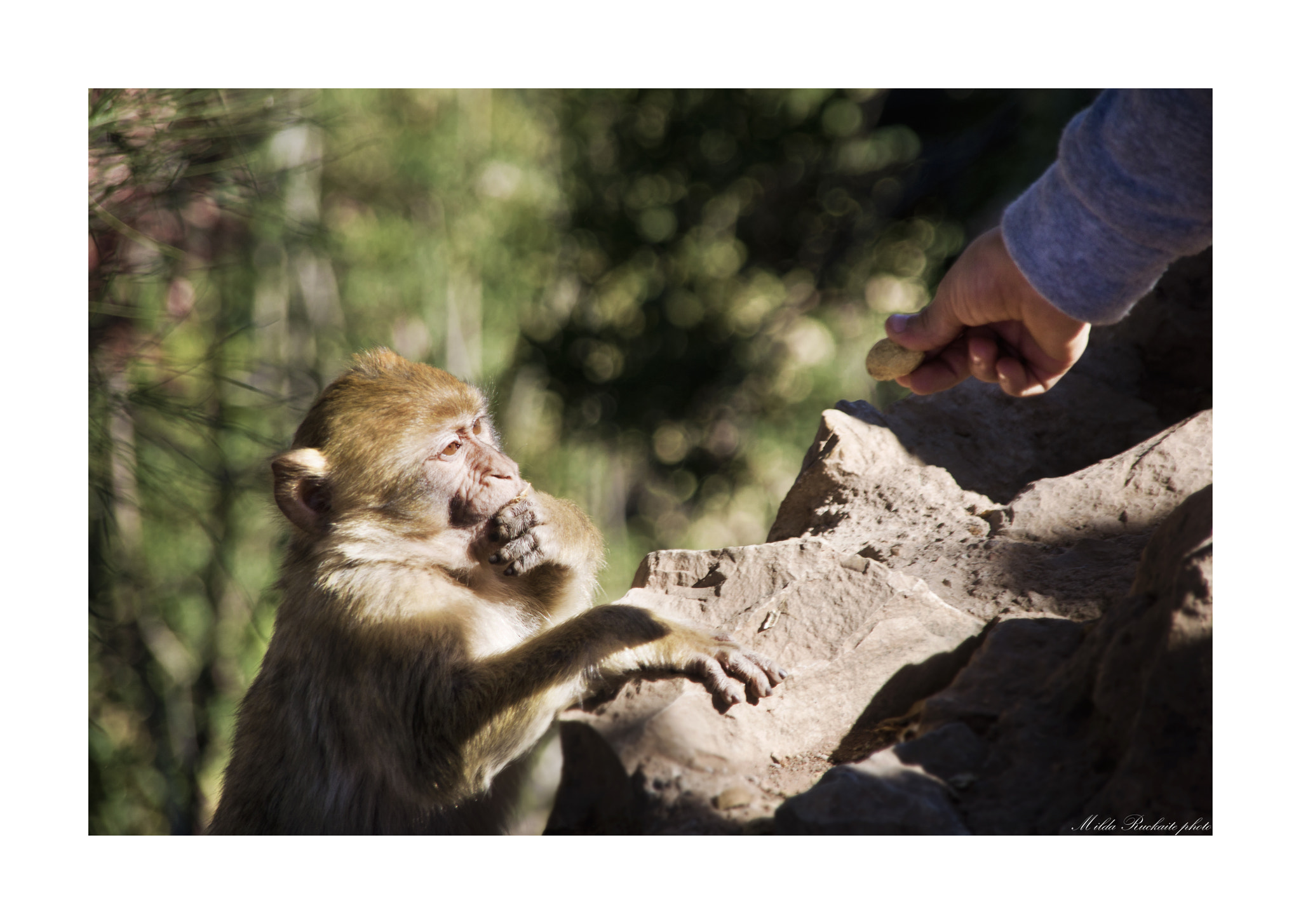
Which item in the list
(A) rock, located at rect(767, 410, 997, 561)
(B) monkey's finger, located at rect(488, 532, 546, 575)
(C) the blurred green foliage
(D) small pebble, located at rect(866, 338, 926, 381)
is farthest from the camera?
(C) the blurred green foliage

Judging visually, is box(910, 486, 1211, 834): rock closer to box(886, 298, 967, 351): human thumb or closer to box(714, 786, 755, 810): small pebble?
box(714, 786, 755, 810): small pebble

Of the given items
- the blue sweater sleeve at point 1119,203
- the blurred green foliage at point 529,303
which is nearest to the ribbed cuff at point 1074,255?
the blue sweater sleeve at point 1119,203

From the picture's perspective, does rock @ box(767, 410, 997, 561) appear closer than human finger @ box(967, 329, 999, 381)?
No

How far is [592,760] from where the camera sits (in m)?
2.68

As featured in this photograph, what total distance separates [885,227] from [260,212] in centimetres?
423

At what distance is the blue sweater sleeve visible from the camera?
240 cm

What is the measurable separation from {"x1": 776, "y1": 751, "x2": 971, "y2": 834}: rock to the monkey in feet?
2.01

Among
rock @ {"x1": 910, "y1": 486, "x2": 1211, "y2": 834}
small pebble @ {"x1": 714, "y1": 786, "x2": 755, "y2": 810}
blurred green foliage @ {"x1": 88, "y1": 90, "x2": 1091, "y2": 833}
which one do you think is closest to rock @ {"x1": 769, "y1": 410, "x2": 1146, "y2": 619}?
rock @ {"x1": 910, "y1": 486, "x2": 1211, "y2": 834}

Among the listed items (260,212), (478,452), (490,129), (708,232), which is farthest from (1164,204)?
(490,129)

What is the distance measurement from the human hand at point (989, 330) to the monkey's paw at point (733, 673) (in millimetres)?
1051

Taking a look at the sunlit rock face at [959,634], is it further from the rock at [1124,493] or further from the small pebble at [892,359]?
the small pebble at [892,359]

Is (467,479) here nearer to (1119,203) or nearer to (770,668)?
(770,668)

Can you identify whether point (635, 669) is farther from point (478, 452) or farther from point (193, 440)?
point (193, 440)

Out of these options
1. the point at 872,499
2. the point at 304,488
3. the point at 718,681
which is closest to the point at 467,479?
the point at 304,488
